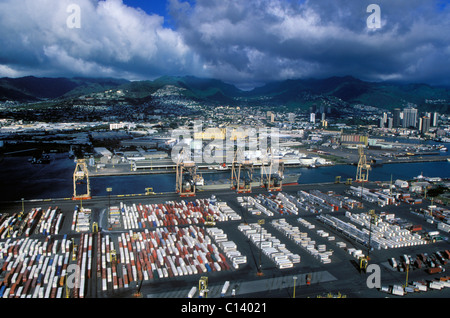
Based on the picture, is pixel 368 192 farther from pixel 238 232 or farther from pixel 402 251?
pixel 238 232

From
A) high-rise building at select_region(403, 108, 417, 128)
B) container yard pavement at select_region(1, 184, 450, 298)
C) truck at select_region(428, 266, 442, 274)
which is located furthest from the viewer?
high-rise building at select_region(403, 108, 417, 128)

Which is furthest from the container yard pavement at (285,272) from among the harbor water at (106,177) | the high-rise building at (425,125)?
the high-rise building at (425,125)

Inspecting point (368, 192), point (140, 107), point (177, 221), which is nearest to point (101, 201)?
point (177, 221)

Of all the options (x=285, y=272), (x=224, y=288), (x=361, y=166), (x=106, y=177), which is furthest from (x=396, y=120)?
(x=224, y=288)

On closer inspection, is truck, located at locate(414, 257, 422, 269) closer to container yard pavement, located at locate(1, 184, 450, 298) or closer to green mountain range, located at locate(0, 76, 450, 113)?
container yard pavement, located at locate(1, 184, 450, 298)

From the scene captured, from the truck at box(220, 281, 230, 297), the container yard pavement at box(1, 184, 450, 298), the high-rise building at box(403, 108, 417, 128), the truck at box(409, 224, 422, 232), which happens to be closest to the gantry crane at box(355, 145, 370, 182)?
the container yard pavement at box(1, 184, 450, 298)

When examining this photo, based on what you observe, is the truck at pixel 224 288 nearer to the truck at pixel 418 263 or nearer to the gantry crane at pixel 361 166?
the truck at pixel 418 263

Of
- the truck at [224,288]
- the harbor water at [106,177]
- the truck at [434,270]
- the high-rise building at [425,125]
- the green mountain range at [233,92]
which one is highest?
the green mountain range at [233,92]

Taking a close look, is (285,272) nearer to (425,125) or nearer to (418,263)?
(418,263)

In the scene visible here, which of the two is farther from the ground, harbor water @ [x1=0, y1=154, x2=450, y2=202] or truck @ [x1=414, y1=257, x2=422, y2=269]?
truck @ [x1=414, y1=257, x2=422, y2=269]
